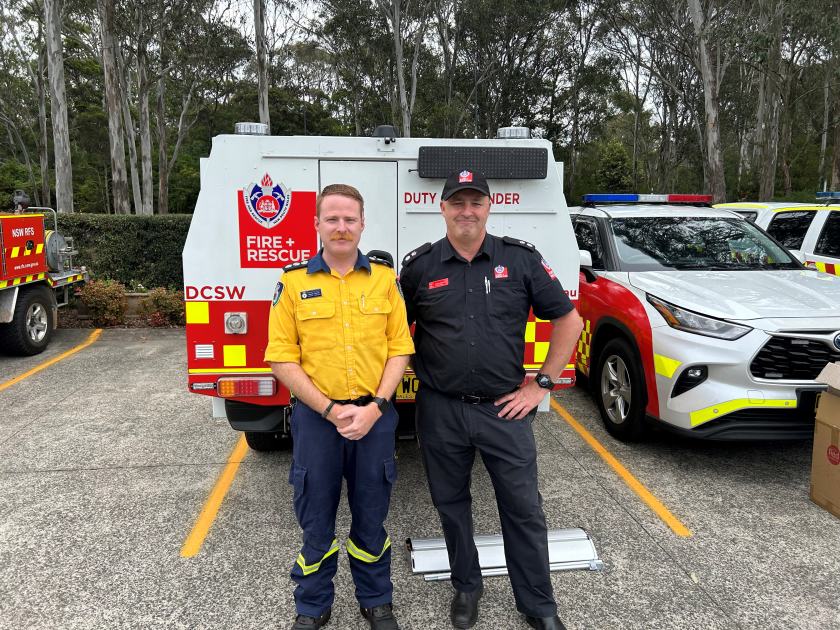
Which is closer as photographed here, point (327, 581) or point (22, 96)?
point (327, 581)

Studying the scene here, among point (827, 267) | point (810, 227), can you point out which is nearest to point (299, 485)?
point (827, 267)

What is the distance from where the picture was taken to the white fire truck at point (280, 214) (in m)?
3.28

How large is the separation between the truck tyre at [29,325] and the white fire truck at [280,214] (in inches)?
206

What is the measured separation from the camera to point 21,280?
288 inches

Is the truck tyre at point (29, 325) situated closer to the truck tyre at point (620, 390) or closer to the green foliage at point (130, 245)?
the green foliage at point (130, 245)

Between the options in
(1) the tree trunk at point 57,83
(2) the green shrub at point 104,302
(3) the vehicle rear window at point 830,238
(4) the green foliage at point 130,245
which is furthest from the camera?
(1) the tree trunk at point 57,83

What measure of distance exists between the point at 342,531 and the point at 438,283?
5.62 ft

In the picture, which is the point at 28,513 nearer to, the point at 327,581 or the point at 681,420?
the point at 327,581

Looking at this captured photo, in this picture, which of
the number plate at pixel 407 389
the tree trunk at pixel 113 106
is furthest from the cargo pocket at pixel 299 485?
the tree trunk at pixel 113 106

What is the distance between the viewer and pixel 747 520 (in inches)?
138

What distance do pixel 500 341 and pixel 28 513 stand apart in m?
3.05

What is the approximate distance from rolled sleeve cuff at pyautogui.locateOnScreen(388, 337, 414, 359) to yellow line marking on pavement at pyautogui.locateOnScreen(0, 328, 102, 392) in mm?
5431

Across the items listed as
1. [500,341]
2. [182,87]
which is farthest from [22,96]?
[500,341]

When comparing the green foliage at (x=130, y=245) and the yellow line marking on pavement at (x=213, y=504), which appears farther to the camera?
the green foliage at (x=130, y=245)
